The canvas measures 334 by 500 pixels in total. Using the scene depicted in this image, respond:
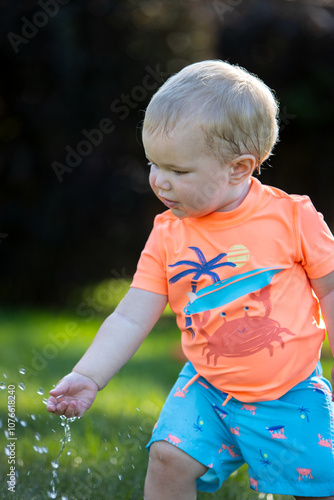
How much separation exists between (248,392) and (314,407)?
0.68 ft

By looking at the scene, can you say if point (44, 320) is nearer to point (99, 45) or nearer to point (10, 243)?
point (10, 243)

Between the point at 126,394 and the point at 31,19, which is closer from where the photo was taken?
the point at 126,394

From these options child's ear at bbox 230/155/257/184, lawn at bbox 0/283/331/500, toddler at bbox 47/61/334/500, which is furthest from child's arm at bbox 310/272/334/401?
lawn at bbox 0/283/331/500

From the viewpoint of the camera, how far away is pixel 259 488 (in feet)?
6.72

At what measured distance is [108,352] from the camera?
206 cm

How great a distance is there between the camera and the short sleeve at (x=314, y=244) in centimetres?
199

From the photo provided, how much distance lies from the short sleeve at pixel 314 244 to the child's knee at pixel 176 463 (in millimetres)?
673

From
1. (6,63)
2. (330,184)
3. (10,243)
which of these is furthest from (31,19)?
(330,184)

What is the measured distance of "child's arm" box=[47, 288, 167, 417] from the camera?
76.6 inches

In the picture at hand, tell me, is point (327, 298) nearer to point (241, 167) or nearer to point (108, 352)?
point (241, 167)

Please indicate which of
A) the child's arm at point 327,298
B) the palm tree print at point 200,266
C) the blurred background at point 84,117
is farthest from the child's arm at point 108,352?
the blurred background at point 84,117

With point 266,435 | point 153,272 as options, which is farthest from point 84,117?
point 266,435

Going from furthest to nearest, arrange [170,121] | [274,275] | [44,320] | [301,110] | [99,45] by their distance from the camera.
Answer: [301,110]
[99,45]
[44,320]
[274,275]
[170,121]

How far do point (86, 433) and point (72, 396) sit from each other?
1.27m
